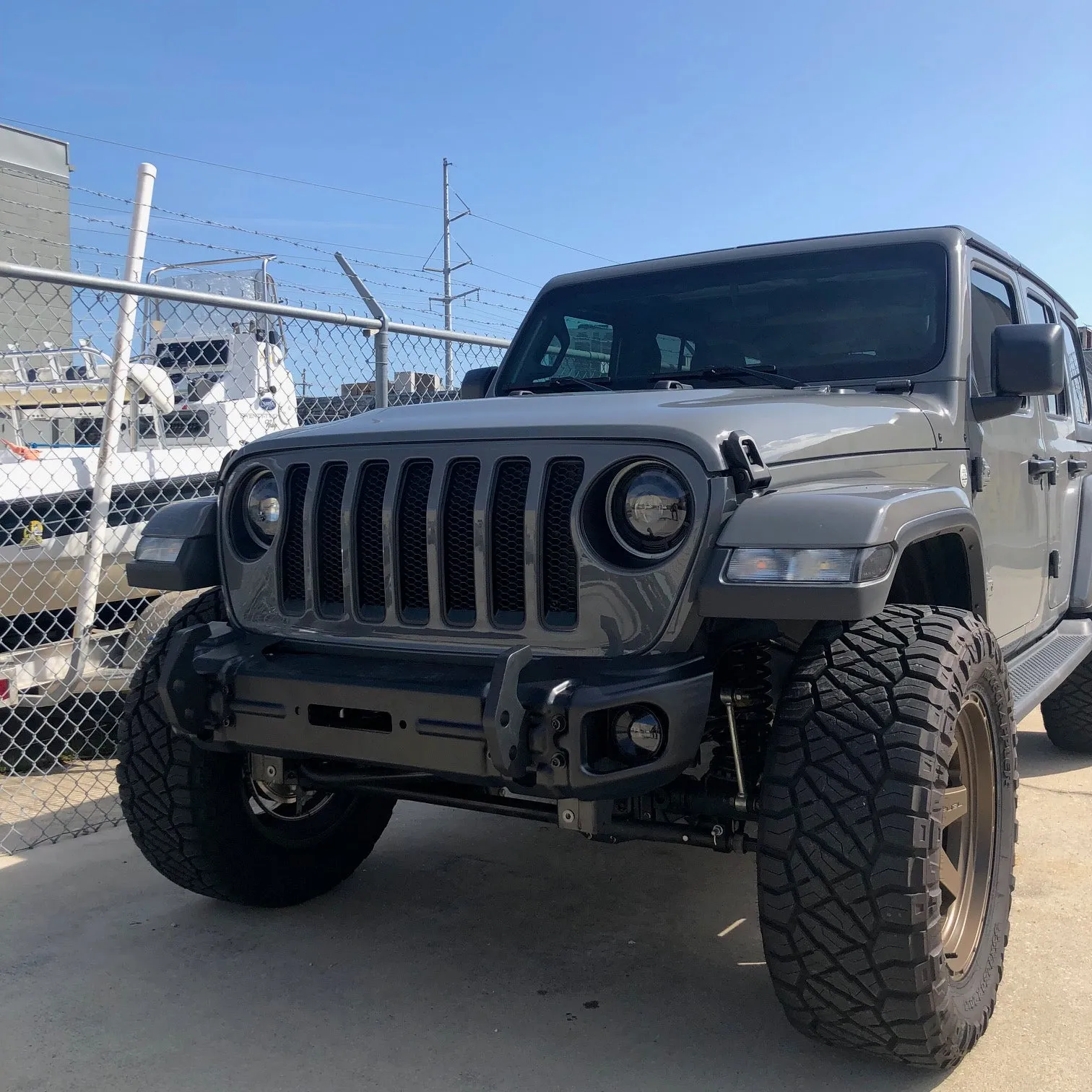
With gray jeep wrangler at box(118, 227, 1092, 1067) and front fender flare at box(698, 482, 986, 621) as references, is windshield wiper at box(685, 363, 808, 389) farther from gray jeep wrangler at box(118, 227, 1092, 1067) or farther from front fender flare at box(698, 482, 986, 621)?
front fender flare at box(698, 482, 986, 621)

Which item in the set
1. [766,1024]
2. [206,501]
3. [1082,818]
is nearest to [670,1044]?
[766,1024]

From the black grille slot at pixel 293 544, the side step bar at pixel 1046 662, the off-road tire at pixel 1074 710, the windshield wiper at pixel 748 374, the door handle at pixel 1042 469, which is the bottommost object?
the off-road tire at pixel 1074 710

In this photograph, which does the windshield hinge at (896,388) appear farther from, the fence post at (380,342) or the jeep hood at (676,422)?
the fence post at (380,342)

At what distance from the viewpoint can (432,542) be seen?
250cm

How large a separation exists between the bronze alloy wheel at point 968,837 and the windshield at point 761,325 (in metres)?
1.23

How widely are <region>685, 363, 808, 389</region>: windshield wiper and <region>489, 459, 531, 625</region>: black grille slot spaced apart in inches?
42.2

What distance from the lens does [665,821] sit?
254 cm

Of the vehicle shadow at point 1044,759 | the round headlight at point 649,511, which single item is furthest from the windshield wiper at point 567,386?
the vehicle shadow at point 1044,759

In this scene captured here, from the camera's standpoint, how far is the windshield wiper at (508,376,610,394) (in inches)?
143

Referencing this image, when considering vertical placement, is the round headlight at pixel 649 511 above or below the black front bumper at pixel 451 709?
above

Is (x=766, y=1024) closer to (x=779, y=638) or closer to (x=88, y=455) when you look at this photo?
(x=779, y=638)

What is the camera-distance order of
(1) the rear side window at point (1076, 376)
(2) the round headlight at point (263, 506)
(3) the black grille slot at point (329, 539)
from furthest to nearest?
(1) the rear side window at point (1076, 376) → (2) the round headlight at point (263, 506) → (3) the black grille slot at point (329, 539)

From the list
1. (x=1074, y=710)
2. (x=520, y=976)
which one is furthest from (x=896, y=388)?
(x=1074, y=710)

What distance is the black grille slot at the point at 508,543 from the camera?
8.04ft
